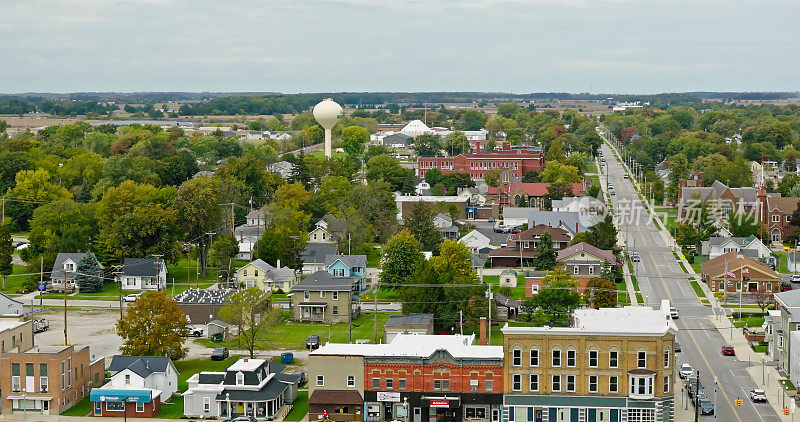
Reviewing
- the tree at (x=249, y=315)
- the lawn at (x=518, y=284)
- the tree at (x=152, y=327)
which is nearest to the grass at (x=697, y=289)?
the lawn at (x=518, y=284)

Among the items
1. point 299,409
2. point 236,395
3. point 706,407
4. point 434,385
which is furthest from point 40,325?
point 706,407

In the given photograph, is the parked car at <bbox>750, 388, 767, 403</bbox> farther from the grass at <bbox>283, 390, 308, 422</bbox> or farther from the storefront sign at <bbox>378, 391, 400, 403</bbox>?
the grass at <bbox>283, 390, 308, 422</bbox>

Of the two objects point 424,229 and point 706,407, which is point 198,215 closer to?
point 424,229

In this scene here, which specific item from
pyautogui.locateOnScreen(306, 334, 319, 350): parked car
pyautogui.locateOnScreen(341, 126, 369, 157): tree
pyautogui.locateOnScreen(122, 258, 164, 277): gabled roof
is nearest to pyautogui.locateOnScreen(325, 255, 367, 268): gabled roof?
pyautogui.locateOnScreen(122, 258, 164, 277): gabled roof

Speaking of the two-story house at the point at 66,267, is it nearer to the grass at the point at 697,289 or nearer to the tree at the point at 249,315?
the tree at the point at 249,315

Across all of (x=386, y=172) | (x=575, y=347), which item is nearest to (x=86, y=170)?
(x=386, y=172)
